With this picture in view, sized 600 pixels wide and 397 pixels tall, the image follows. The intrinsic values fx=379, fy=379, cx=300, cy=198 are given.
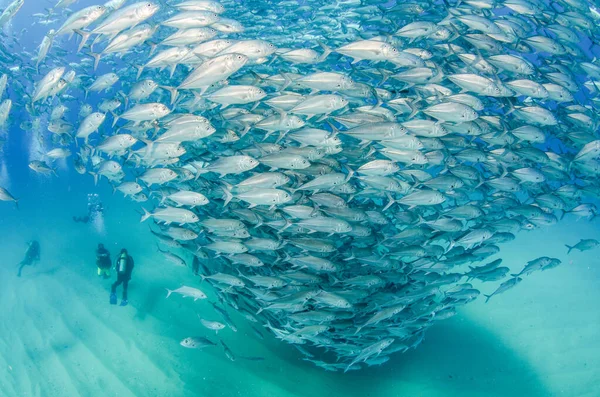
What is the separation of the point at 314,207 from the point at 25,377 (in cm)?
742

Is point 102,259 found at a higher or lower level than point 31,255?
higher

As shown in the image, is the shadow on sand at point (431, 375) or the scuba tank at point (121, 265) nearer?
the shadow on sand at point (431, 375)

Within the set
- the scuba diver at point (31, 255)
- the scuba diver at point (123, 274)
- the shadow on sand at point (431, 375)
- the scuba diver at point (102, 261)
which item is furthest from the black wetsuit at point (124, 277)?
the scuba diver at point (31, 255)

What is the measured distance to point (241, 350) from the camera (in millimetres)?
7582

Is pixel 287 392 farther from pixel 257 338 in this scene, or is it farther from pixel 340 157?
pixel 340 157

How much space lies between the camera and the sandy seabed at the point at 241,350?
23.6ft

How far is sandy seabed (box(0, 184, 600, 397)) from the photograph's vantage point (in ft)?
23.6

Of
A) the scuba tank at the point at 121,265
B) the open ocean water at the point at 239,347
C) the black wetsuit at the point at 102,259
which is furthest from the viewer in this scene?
the black wetsuit at the point at 102,259

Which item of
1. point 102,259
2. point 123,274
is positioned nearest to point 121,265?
point 123,274

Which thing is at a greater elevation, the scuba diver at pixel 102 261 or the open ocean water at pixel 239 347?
the scuba diver at pixel 102 261

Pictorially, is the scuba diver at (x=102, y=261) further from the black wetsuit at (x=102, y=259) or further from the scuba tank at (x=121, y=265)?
the scuba tank at (x=121, y=265)

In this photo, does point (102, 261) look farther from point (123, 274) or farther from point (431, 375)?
point (431, 375)

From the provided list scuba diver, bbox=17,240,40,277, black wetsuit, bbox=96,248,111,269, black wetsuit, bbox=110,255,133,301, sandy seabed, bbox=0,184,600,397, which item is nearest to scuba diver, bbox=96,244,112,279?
black wetsuit, bbox=96,248,111,269

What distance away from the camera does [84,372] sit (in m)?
7.64
